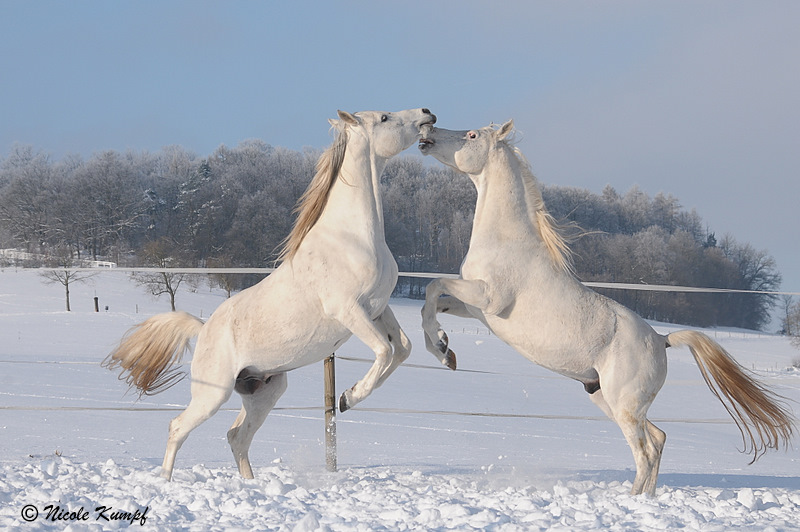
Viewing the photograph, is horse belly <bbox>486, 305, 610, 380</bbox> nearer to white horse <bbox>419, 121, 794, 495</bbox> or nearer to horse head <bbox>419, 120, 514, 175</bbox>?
white horse <bbox>419, 121, 794, 495</bbox>

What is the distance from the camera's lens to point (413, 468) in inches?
217

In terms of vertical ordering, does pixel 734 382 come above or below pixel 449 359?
below

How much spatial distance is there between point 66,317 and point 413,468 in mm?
23862

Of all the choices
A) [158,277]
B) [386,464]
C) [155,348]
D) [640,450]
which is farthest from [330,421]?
[158,277]

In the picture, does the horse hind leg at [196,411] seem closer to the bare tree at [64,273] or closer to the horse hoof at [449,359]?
the horse hoof at [449,359]

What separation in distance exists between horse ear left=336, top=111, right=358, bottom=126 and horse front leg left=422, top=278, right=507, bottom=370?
3.55 feet

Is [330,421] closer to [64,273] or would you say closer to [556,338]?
[556,338]

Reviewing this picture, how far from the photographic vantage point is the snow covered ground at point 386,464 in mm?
3451

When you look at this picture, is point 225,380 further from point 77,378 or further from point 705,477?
point 77,378

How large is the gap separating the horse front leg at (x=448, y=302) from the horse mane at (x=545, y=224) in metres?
0.47

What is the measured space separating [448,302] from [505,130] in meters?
1.15

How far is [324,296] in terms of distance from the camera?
13.7 ft

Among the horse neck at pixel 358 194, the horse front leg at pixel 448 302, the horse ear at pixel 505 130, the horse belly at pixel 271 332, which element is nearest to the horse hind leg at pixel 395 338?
the horse front leg at pixel 448 302

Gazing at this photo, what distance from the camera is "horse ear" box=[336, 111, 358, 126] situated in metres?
4.35
